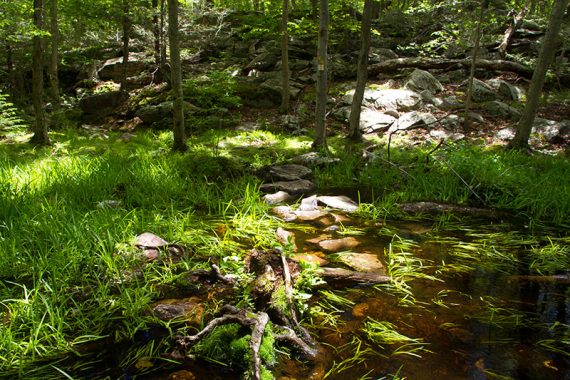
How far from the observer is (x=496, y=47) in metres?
16.3

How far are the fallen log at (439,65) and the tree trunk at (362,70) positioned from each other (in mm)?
5484

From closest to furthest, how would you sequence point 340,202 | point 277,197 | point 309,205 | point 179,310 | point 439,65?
point 179,310 → point 309,205 → point 340,202 → point 277,197 → point 439,65

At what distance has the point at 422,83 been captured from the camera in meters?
13.8

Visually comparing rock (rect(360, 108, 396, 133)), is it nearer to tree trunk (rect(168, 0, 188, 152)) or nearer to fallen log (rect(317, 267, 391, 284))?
tree trunk (rect(168, 0, 188, 152))

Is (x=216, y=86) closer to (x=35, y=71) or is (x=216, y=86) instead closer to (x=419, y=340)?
(x=35, y=71)

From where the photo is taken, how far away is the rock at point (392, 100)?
41.8 feet

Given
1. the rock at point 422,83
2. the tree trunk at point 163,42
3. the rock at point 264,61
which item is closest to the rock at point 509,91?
the rock at point 422,83

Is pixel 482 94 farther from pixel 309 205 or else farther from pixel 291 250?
pixel 291 250

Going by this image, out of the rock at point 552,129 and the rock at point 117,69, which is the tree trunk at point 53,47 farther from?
the rock at point 552,129

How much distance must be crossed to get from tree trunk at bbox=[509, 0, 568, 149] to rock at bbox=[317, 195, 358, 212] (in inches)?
219

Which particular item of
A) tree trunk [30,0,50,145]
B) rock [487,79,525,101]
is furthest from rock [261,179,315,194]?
rock [487,79,525,101]

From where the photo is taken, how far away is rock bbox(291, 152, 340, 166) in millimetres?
8148

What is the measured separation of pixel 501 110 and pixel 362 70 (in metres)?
5.41

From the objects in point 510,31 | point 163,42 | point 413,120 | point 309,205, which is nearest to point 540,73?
point 413,120
